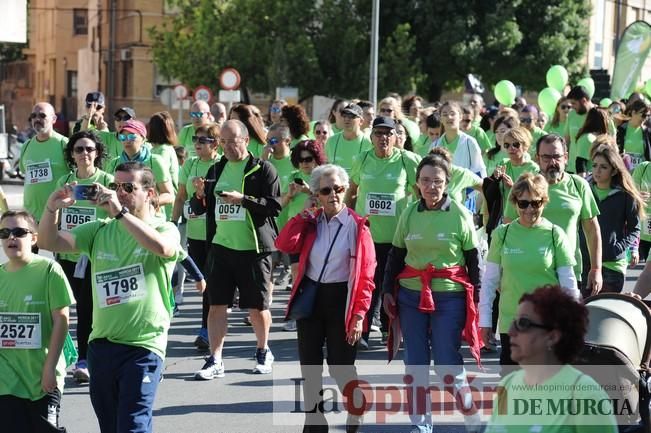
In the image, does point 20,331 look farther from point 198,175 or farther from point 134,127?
point 198,175

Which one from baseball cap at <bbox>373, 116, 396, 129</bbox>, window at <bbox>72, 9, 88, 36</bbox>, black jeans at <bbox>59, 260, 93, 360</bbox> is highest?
window at <bbox>72, 9, 88, 36</bbox>

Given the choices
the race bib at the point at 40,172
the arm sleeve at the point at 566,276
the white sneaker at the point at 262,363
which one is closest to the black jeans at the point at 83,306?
the race bib at the point at 40,172

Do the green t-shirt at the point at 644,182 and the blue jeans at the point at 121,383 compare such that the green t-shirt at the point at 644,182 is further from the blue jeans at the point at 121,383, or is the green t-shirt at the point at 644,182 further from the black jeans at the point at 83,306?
the blue jeans at the point at 121,383

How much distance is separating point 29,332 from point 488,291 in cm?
282

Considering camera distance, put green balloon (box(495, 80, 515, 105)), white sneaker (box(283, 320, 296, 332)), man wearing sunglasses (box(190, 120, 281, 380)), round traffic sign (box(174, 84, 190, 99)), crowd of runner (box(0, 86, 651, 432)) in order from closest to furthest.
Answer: crowd of runner (box(0, 86, 651, 432))
man wearing sunglasses (box(190, 120, 281, 380))
white sneaker (box(283, 320, 296, 332))
green balloon (box(495, 80, 515, 105))
round traffic sign (box(174, 84, 190, 99))

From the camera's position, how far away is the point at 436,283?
7496 millimetres

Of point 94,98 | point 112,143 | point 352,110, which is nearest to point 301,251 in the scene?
point 112,143

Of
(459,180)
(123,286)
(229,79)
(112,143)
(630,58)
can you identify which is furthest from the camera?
(229,79)

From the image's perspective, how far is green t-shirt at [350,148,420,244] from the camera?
10.1 m

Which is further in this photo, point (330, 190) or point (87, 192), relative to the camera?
point (330, 190)

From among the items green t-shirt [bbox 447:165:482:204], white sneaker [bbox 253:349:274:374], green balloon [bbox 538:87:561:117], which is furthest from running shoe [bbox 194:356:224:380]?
green balloon [bbox 538:87:561:117]

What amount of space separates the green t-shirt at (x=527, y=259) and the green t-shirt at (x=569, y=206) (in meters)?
0.88

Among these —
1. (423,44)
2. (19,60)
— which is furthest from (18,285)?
(19,60)

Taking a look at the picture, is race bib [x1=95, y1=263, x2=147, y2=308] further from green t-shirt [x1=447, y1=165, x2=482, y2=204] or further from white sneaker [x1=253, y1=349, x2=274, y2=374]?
green t-shirt [x1=447, y1=165, x2=482, y2=204]
